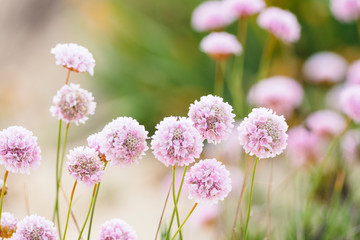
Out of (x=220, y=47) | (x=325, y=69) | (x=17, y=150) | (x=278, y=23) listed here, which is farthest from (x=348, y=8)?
(x=17, y=150)

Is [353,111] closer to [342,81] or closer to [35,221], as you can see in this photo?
[35,221]

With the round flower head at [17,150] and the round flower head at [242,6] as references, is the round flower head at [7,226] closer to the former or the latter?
the round flower head at [17,150]

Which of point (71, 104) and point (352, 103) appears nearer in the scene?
point (71, 104)

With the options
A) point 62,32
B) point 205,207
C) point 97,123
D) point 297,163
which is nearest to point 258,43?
point 97,123

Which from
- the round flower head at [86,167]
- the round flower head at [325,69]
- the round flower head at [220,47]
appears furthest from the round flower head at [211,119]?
the round flower head at [325,69]

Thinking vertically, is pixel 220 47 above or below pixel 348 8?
below

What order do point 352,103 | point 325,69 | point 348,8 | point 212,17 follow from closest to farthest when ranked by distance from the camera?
point 352,103
point 212,17
point 348,8
point 325,69

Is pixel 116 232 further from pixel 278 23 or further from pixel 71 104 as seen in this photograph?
pixel 278 23
